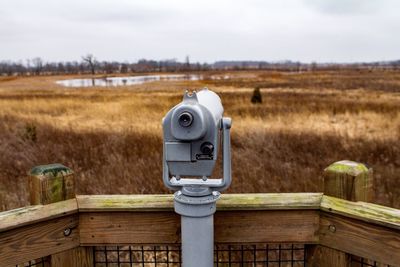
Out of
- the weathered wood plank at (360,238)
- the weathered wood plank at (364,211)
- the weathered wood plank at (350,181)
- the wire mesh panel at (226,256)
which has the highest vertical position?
the weathered wood plank at (350,181)

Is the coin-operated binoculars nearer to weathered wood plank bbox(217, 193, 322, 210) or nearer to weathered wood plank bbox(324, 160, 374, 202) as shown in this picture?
weathered wood plank bbox(217, 193, 322, 210)

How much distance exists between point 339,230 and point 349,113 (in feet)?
43.2

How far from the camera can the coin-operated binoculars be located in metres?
1.21

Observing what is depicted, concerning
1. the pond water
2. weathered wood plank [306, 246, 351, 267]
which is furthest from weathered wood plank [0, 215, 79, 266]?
the pond water

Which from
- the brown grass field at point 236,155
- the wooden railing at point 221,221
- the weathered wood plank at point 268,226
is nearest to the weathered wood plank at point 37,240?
the wooden railing at point 221,221

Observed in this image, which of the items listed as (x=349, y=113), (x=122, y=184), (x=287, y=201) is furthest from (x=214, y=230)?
(x=349, y=113)

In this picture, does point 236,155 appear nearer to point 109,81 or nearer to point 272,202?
point 272,202

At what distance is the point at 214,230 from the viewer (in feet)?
4.90

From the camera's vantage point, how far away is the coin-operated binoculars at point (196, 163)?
1215 millimetres

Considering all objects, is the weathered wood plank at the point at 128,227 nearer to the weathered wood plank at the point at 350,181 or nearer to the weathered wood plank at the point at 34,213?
the weathered wood plank at the point at 34,213

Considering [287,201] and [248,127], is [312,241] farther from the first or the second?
[248,127]

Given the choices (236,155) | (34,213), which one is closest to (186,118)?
(34,213)

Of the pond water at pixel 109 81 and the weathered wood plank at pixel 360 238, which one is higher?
the pond water at pixel 109 81

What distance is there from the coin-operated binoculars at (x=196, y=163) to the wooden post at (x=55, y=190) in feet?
1.22
